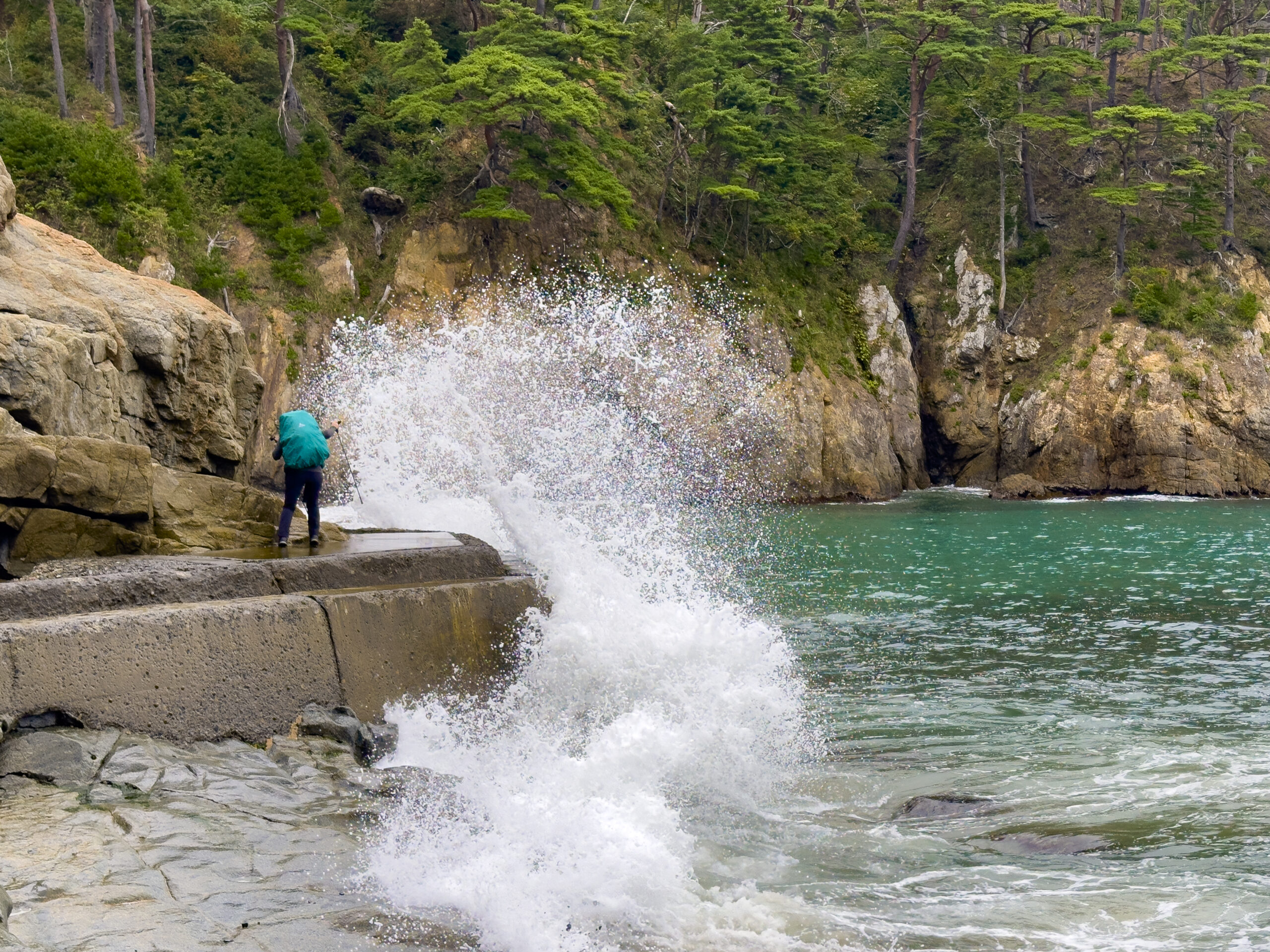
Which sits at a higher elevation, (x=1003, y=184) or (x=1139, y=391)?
(x=1003, y=184)

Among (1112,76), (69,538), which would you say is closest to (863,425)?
(1112,76)

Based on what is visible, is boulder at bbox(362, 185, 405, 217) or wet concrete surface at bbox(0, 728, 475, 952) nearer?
wet concrete surface at bbox(0, 728, 475, 952)

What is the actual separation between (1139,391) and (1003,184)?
30.6ft

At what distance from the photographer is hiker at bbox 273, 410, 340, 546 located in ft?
33.0

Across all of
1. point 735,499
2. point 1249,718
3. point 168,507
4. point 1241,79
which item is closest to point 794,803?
point 1249,718

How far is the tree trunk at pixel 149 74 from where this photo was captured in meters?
29.9

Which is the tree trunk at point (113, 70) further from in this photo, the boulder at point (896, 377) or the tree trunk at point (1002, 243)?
the tree trunk at point (1002, 243)

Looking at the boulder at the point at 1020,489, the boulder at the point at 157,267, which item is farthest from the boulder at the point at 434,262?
the boulder at the point at 1020,489

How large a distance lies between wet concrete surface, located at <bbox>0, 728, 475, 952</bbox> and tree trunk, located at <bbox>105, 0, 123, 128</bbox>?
90.0 feet

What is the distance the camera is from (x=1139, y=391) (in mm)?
36125

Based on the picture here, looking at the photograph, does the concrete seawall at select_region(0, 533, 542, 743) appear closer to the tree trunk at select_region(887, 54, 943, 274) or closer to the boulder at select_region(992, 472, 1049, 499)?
the boulder at select_region(992, 472, 1049, 499)

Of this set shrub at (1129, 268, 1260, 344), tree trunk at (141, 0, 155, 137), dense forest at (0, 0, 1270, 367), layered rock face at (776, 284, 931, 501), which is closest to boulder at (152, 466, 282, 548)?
dense forest at (0, 0, 1270, 367)

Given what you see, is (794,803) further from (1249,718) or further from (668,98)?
(668,98)

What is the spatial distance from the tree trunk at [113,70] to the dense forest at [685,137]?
8 centimetres
